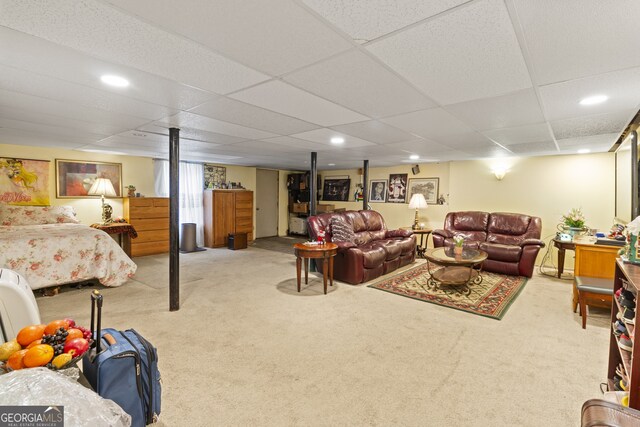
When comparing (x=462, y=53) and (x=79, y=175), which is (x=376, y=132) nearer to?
(x=462, y=53)

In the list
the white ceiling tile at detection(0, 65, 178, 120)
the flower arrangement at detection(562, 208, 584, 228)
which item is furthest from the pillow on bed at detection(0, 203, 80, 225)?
the flower arrangement at detection(562, 208, 584, 228)

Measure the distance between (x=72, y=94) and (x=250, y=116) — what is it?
1385 millimetres

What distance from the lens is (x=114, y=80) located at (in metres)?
2.01

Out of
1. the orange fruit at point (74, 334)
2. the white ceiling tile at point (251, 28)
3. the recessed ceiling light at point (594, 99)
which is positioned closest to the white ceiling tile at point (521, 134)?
the recessed ceiling light at point (594, 99)

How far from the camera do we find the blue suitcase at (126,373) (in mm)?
1541

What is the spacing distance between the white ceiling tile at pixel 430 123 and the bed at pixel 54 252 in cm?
426

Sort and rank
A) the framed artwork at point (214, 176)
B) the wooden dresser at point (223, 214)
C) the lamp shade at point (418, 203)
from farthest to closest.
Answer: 1. the framed artwork at point (214, 176)
2. the wooden dresser at point (223, 214)
3. the lamp shade at point (418, 203)

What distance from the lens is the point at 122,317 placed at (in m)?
3.19

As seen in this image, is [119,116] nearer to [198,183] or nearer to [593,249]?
[198,183]

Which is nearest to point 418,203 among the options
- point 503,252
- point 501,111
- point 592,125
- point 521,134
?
point 503,252

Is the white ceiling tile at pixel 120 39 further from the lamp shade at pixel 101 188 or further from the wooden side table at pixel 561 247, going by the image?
the wooden side table at pixel 561 247

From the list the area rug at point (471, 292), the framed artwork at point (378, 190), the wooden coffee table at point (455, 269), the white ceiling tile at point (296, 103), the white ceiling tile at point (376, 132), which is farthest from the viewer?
the framed artwork at point (378, 190)

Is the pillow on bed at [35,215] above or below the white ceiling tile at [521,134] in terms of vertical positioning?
below

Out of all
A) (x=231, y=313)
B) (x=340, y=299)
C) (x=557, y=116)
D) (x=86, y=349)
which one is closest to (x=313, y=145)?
(x=340, y=299)
